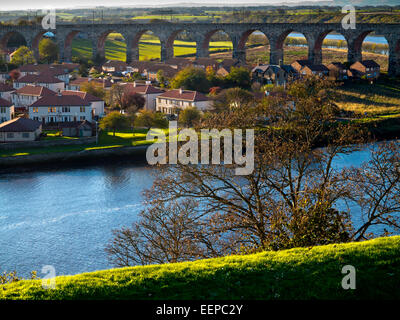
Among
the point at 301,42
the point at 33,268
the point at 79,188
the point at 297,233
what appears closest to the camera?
the point at 297,233

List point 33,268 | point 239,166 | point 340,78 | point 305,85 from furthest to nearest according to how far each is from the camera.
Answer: point 340,78
point 305,85
point 33,268
point 239,166

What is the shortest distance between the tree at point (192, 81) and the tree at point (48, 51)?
76.2ft

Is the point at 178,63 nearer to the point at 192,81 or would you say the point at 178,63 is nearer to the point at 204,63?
the point at 204,63

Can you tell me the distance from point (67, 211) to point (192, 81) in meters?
24.6

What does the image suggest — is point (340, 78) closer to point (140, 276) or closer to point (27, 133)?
point (27, 133)

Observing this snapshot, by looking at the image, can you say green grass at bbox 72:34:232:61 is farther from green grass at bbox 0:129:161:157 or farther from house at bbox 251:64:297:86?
green grass at bbox 0:129:161:157

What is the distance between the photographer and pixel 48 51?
63.5 meters

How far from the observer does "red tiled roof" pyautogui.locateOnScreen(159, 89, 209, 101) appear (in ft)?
124

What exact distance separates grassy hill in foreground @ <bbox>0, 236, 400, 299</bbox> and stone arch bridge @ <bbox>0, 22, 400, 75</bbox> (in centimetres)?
4212

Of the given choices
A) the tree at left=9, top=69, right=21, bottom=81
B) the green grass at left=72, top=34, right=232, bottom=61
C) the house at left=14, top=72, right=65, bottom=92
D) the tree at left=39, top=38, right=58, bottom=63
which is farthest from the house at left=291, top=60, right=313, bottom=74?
the tree at left=39, top=38, right=58, bottom=63
